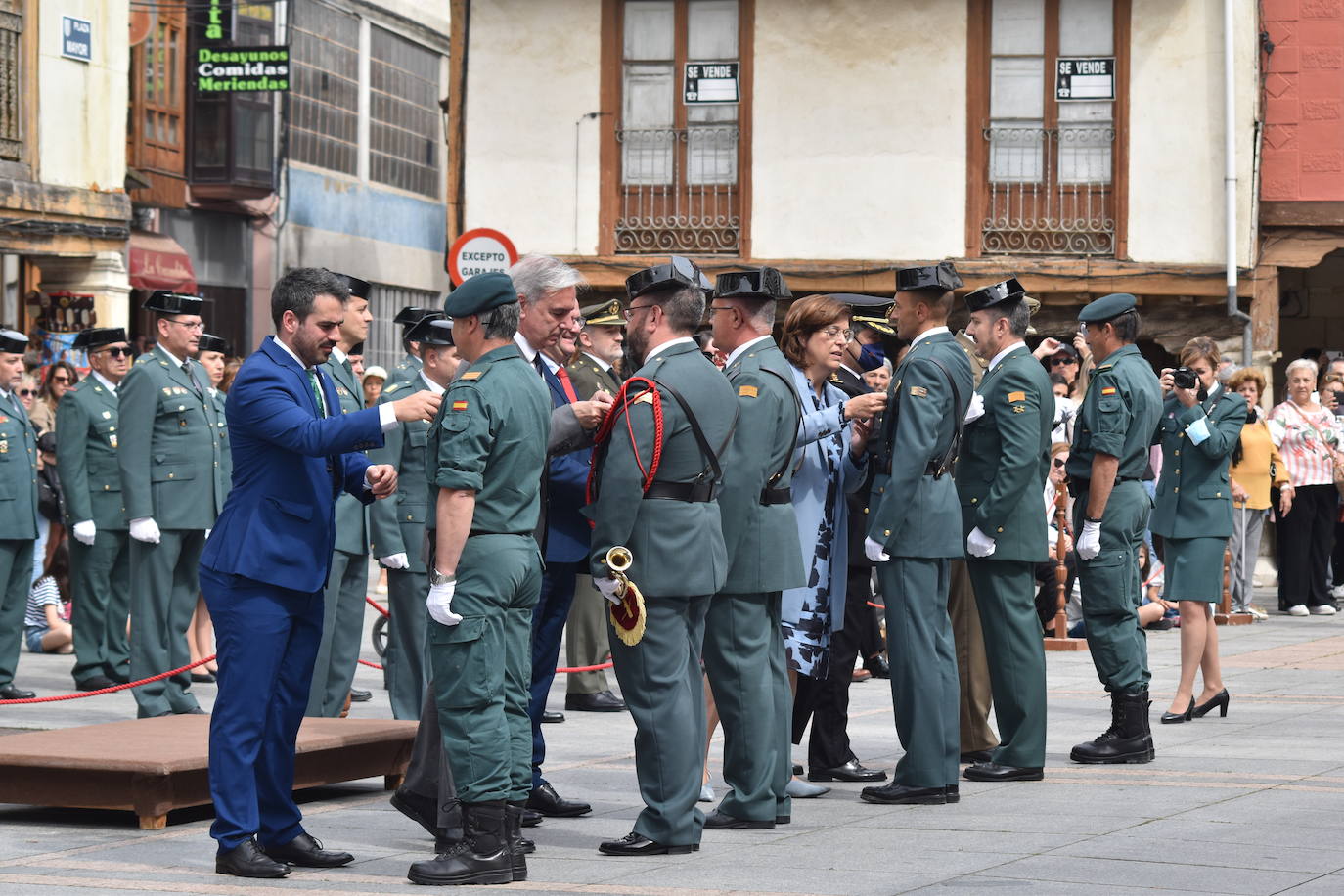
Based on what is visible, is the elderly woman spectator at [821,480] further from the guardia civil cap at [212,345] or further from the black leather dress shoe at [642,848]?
the guardia civil cap at [212,345]

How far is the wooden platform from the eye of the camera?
8023 mm

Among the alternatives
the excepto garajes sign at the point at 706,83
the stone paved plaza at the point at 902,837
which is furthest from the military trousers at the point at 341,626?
the excepto garajes sign at the point at 706,83

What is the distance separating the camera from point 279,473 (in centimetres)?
735

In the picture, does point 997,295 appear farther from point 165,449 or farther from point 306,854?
point 165,449

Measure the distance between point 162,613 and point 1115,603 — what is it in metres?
5.03

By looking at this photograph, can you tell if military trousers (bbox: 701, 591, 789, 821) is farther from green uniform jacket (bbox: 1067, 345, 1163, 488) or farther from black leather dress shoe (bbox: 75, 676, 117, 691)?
black leather dress shoe (bbox: 75, 676, 117, 691)

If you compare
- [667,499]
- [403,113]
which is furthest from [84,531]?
[403,113]

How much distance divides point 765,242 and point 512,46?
330 centimetres

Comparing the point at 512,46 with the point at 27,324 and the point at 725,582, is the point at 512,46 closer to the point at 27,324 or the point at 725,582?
the point at 27,324

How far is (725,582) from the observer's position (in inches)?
309

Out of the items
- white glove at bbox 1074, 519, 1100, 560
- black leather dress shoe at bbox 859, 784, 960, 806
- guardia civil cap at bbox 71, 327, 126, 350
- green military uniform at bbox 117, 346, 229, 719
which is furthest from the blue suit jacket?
guardia civil cap at bbox 71, 327, 126, 350

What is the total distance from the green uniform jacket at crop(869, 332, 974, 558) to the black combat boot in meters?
1.56

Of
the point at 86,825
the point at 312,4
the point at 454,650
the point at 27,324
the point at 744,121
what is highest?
the point at 312,4

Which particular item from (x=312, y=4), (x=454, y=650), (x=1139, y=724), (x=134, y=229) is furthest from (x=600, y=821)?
(x=312, y=4)
